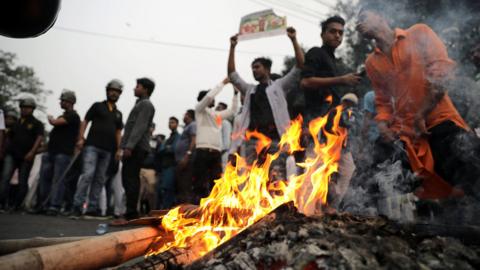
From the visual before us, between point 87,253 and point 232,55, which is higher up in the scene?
point 232,55

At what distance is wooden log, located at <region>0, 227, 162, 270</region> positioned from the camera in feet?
6.42

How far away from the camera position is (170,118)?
9938mm

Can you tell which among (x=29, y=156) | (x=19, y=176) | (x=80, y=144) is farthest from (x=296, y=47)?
(x=19, y=176)

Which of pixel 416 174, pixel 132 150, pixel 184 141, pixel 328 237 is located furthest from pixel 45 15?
pixel 184 141

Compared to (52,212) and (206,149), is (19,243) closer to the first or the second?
(206,149)

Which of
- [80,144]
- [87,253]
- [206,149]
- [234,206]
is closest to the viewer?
[87,253]

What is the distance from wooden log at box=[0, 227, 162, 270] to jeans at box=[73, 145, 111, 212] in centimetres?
464

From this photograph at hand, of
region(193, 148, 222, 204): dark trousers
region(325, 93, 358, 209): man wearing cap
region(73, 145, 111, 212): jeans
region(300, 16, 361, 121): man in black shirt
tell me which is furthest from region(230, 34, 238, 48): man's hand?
region(73, 145, 111, 212): jeans

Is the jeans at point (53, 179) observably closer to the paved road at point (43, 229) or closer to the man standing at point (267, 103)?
the paved road at point (43, 229)

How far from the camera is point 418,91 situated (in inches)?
155

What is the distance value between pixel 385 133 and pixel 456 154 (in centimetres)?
77

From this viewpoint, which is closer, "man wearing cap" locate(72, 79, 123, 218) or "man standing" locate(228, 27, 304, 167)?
"man standing" locate(228, 27, 304, 167)

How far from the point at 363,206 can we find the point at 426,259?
8.54 feet

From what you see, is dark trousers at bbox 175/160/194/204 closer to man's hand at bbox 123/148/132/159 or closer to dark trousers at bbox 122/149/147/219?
dark trousers at bbox 122/149/147/219
